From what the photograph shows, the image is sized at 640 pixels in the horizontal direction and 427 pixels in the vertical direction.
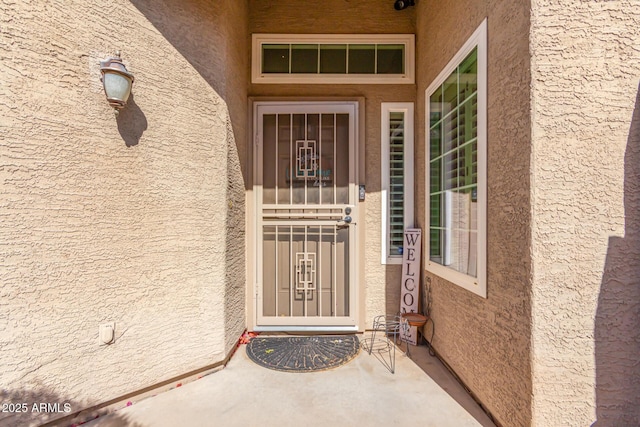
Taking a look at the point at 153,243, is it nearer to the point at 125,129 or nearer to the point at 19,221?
the point at 19,221

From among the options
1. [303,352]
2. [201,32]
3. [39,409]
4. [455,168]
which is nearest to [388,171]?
[455,168]

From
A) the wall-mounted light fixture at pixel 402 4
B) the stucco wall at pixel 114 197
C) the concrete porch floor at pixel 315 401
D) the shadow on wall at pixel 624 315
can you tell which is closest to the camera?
the shadow on wall at pixel 624 315

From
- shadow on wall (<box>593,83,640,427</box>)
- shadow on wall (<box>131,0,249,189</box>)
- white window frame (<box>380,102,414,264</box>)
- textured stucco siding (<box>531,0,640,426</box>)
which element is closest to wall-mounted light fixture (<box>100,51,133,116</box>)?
shadow on wall (<box>131,0,249,189</box>)

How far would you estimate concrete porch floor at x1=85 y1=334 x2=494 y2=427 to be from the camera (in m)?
1.84

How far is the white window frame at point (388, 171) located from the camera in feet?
10.2

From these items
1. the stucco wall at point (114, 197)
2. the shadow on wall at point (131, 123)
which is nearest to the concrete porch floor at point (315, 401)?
the stucco wall at point (114, 197)

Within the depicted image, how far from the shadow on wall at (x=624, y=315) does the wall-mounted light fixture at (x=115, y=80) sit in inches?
118

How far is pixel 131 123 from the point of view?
2010 millimetres

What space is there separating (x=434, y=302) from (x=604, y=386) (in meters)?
1.25

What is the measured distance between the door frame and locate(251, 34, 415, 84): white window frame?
22cm

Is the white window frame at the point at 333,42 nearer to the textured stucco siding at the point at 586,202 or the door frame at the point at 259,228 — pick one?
the door frame at the point at 259,228

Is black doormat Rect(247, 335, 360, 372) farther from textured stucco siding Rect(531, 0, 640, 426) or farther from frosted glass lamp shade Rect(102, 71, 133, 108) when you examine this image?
frosted glass lamp shade Rect(102, 71, 133, 108)

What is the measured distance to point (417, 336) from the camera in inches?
112

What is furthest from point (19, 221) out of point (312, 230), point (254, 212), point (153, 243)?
point (312, 230)
